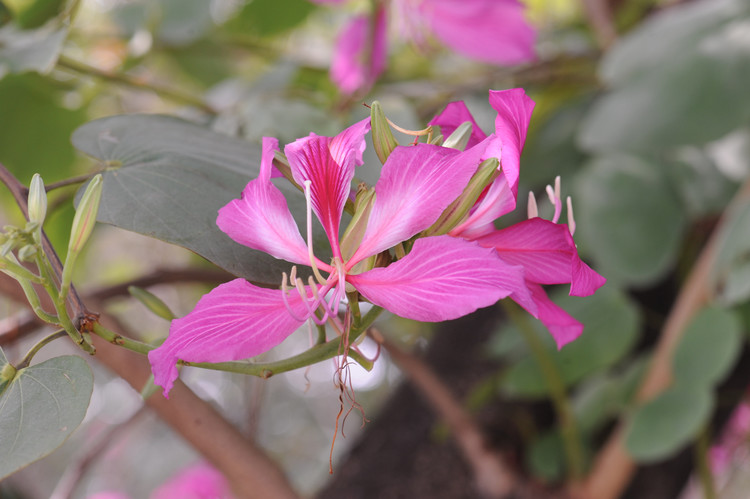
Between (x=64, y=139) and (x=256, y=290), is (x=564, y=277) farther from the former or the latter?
(x=64, y=139)

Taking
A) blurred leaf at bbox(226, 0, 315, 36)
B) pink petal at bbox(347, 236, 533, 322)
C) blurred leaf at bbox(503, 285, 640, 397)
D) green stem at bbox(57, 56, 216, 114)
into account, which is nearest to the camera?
pink petal at bbox(347, 236, 533, 322)

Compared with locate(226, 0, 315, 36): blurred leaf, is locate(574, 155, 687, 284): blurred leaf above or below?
below

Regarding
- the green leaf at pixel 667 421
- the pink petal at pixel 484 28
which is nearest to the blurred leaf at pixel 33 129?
the pink petal at pixel 484 28

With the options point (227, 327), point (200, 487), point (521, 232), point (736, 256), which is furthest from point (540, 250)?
point (200, 487)

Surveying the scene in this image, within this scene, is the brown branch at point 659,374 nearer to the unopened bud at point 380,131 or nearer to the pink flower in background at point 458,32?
→ the pink flower in background at point 458,32

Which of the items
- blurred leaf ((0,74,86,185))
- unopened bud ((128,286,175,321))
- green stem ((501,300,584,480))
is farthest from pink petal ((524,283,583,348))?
blurred leaf ((0,74,86,185))

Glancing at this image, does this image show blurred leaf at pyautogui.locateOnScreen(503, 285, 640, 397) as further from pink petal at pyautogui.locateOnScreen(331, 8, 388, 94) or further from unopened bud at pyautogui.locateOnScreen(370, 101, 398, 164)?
unopened bud at pyautogui.locateOnScreen(370, 101, 398, 164)

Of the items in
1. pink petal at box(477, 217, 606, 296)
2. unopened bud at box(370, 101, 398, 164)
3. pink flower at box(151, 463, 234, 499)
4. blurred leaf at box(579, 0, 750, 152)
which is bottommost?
pink flower at box(151, 463, 234, 499)
